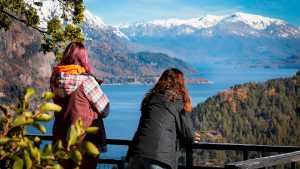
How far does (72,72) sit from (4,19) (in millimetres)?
5912

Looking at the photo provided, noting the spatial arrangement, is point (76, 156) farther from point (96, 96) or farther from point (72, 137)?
point (96, 96)

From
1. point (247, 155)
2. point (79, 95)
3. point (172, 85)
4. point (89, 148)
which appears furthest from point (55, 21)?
point (89, 148)

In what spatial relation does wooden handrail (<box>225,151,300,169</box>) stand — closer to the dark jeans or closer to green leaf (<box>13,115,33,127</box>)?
the dark jeans

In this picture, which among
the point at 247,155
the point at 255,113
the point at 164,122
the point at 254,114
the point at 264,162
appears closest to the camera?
the point at 264,162

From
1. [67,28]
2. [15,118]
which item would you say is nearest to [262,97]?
[67,28]

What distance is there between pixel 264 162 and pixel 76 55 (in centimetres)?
152

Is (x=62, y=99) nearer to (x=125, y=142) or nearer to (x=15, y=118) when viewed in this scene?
(x=125, y=142)

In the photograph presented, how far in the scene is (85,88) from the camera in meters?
3.95

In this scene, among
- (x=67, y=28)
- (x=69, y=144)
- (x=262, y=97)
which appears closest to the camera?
(x=69, y=144)

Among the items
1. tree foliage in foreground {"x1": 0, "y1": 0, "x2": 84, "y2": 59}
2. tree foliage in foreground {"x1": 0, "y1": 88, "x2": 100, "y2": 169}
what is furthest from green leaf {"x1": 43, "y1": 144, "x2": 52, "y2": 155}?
tree foliage in foreground {"x1": 0, "y1": 0, "x2": 84, "y2": 59}

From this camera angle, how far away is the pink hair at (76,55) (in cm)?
390

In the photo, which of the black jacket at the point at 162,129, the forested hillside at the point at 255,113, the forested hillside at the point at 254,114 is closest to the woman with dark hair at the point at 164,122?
the black jacket at the point at 162,129

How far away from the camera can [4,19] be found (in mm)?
9430

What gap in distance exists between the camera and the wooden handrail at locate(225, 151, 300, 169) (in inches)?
141
